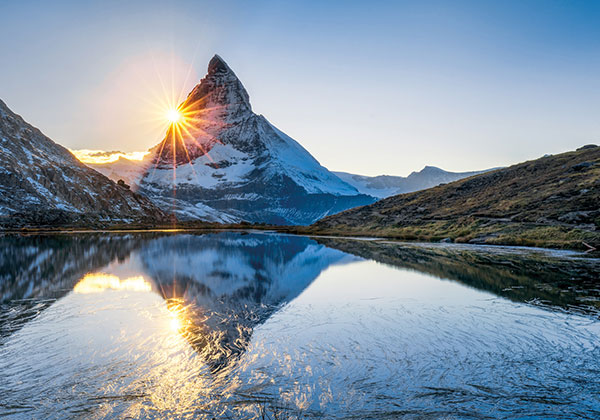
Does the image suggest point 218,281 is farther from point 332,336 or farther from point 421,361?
point 421,361

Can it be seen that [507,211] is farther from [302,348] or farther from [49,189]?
[49,189]

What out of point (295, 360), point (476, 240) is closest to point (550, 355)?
point (295, 360)

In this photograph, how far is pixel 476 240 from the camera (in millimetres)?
47031

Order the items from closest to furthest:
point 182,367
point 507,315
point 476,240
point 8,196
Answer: point 182,367, point 507,315, point 476,240, point 8,196

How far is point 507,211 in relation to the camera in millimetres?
52500

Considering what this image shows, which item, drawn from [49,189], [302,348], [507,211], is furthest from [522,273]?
[49,189]

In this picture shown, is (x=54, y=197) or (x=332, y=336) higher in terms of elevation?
(x=54, y=197)

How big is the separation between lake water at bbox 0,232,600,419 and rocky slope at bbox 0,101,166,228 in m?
109

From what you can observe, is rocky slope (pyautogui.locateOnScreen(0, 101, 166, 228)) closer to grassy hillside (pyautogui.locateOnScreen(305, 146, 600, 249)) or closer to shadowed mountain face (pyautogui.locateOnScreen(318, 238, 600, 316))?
grassy hillside (pyautogui.locateOnScreen(305, 146, 600, 249))

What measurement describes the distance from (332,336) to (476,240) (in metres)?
40.3

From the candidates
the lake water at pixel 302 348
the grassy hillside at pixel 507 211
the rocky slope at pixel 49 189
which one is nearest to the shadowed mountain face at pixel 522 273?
the lake water at pixel 302 348

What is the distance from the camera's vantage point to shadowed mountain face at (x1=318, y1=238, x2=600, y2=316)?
1677 centimetres

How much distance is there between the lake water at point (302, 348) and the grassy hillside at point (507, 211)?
2101 cm

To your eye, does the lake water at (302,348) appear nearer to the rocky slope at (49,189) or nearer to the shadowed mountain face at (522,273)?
the shadowed mountain face at (522,273)
